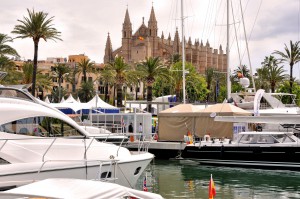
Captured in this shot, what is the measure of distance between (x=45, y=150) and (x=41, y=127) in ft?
2.95

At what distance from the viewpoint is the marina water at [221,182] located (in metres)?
19.2

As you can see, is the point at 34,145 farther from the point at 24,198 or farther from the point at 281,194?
the point at 281,194

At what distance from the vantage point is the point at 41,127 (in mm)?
14352

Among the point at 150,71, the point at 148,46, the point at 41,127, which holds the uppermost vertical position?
the point at 148,46

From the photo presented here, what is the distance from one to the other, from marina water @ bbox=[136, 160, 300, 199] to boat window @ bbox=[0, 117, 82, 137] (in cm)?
547

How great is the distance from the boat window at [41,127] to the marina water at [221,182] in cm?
547

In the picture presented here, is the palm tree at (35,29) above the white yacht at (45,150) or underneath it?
above

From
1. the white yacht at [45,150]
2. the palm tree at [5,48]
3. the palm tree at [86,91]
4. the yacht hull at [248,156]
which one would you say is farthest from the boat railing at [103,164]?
the palm tree at [86,91]

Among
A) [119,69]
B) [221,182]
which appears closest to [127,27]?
[119,69]

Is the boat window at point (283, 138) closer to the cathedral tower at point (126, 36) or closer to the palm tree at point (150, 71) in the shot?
the palm tree at point (150, 71)

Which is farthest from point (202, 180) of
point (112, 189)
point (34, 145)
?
point (112, 189)

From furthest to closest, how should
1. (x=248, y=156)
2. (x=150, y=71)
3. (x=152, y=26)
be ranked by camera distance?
(x=152, y=26) → (x=150, y=71) → (x=248, y=156)

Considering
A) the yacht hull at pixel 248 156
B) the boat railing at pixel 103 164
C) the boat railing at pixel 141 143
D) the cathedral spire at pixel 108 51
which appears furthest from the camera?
the cathedral spire at pixel 108 51

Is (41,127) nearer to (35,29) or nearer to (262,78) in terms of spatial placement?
(35,29)
